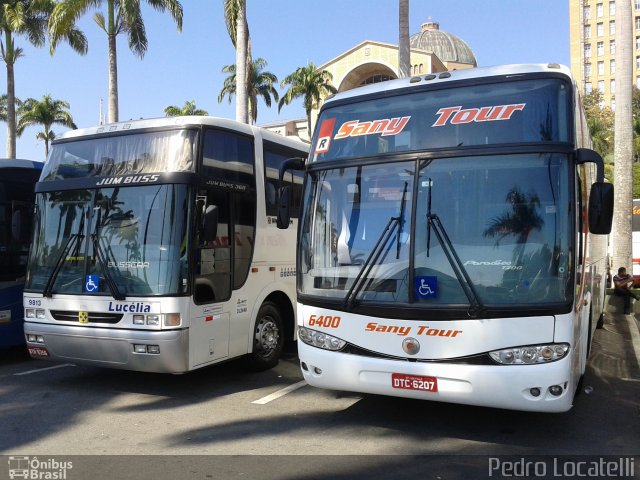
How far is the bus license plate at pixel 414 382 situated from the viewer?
16.2 ft

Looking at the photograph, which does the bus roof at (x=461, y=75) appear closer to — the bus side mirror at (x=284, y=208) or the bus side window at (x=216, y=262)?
the bus side mirror at (x=284, y=208)

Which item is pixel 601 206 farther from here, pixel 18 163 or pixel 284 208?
pixel 18 163

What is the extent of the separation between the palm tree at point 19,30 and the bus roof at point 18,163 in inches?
587

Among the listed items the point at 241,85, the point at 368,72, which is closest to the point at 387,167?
the point at 241,85

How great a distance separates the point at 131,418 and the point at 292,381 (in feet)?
7.05

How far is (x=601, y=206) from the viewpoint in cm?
496

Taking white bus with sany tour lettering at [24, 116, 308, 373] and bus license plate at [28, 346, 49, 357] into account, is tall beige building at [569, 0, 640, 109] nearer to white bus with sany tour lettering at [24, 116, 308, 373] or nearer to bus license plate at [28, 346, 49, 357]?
white bus with sany tour lettering at [24, 116, 308, 373]

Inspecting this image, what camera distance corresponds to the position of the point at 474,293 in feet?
15.9

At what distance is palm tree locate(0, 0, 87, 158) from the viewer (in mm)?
22969

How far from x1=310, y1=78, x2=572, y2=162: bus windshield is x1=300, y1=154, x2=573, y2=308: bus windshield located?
20 cm

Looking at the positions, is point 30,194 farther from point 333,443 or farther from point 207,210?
point 333,443

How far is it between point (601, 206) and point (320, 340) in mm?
2694

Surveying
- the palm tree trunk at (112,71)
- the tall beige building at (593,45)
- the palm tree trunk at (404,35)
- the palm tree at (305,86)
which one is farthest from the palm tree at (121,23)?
the tall beige building at (593,45)

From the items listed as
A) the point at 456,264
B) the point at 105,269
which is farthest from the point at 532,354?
the point at 105,269
